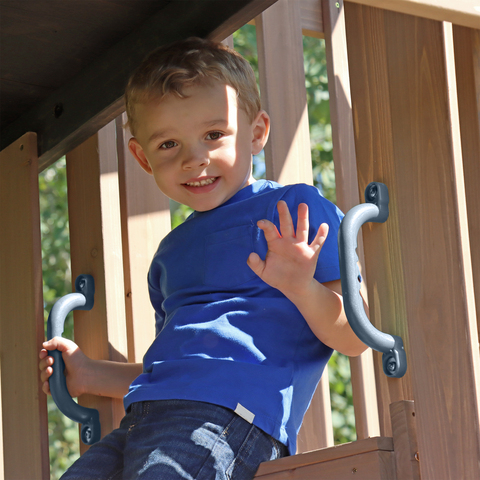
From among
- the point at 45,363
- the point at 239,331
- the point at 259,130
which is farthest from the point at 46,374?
the point at 259,130

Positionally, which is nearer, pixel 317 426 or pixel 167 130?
pixel 167 130

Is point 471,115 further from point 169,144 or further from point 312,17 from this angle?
point 312,17

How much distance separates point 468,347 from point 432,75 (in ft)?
1.55

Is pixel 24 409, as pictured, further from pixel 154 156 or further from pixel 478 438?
pixel 478 438

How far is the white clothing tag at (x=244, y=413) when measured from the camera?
Answer: 152 centimetres

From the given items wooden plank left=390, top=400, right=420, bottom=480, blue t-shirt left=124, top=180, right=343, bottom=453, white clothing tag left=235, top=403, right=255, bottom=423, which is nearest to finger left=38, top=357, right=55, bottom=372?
blue t-shirt left=124, top=180, right=343, bottom=453

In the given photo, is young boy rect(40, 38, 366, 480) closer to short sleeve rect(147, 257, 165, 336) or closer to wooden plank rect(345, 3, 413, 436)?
short sleeve rect(147, 257, 165, 336)

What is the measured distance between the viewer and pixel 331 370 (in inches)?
330

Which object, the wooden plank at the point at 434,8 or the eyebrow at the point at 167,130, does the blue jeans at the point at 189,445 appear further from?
the wooden plank at the point at 434,8

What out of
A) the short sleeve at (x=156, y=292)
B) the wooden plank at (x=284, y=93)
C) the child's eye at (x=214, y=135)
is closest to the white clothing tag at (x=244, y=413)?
the short sleeve at (x=156, y=292)

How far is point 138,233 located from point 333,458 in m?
1.11

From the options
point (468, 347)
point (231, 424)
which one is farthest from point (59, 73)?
point (468, 347)

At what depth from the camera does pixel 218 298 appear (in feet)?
5.58

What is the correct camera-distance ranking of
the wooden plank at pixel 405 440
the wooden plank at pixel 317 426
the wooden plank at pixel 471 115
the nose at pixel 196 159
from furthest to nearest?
the wooden plank at pixel 317 426 < the nose at pixel 196 159 < the wooden plank at pixel 471 115 < the wooden plank at pixel 405 440
